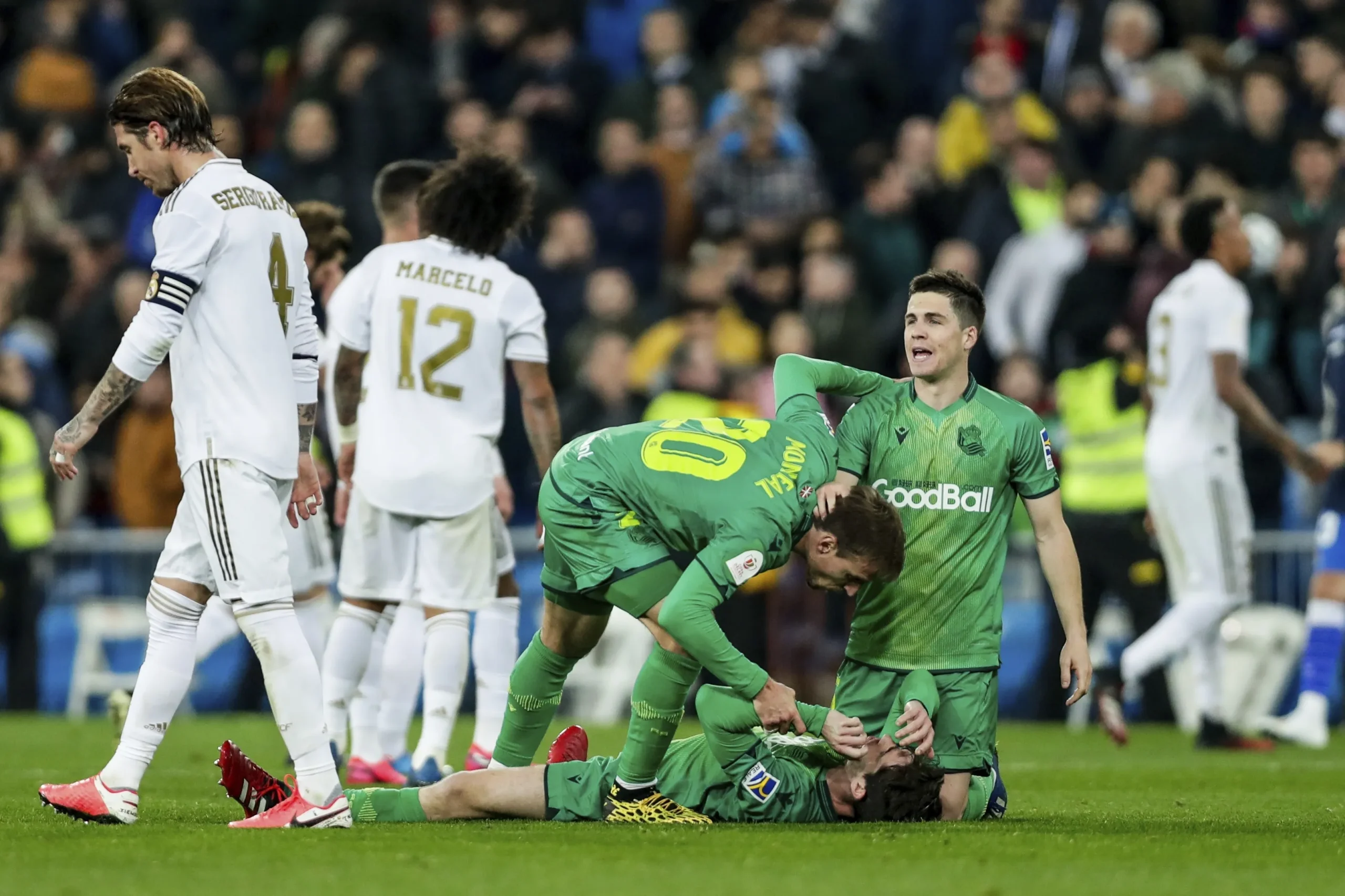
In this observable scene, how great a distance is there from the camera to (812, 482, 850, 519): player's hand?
6848mm

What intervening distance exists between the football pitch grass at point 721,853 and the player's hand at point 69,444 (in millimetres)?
1113

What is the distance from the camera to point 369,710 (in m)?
9.29

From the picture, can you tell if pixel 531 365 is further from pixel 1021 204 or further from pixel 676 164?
pixel 676 164

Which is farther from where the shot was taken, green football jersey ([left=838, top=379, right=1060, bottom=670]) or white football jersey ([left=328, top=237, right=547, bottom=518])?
white football jersey ([left=328, top=237, right=547, bottom=518])

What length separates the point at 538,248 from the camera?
1667cm

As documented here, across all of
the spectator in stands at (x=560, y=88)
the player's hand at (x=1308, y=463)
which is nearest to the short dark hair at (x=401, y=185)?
the player's hand at (x=1308, y=463)

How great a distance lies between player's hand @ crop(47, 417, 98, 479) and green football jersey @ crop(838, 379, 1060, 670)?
2.65 m

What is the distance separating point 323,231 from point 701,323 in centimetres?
507

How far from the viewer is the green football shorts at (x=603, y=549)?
22.7 ft

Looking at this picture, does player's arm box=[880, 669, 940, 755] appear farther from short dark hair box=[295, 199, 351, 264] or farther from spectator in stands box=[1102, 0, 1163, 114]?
spectator in stands box=[1102, 0, 1163, 114]

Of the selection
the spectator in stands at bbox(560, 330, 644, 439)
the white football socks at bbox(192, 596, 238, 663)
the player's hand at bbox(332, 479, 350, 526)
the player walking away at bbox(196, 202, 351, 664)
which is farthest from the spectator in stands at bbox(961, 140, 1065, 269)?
the player's hand at bbox(332, 479, 350, 526)

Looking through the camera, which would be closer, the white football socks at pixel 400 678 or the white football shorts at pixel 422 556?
the white football shorts at pixel 422 556

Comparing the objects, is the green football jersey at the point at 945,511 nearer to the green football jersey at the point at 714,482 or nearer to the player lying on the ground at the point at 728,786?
the player lying on the ground at the point at 728,786

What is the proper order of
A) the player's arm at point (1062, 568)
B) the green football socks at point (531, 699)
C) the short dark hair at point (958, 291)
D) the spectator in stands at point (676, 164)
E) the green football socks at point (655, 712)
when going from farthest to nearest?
the spectator in stands at point (676, 164) → the short dark hair at point (958, 291) → the green football socks at point (531, 699) → the player's arm at point (1062, 568) → the green football socks at point (655, 712)
